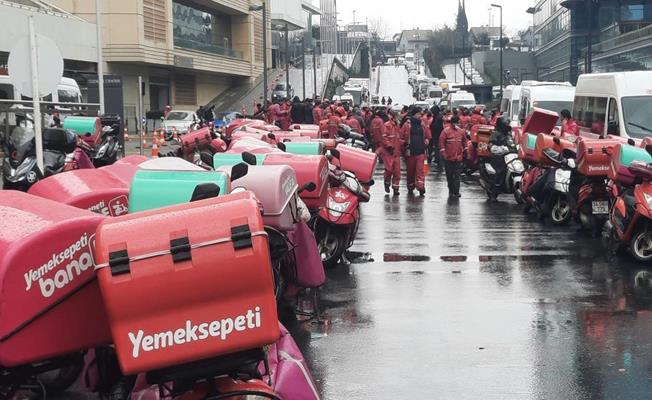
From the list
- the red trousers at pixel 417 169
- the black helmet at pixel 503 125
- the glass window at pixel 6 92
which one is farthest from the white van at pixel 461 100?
the black helmet at pixel 503 125

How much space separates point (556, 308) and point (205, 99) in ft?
181

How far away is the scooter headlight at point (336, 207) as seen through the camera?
413 inches

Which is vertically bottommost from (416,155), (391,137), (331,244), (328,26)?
(331,244)

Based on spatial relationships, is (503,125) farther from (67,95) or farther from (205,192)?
(67,95)

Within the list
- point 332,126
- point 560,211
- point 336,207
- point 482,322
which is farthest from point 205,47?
point 482,322

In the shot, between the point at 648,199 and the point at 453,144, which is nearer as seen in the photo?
the point at 648,199

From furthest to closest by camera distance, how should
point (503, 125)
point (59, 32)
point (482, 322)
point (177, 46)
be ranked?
point (177, 46) < point (59, 32) < point (503, 125) < point (482, 322)

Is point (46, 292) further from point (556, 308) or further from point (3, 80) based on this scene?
point (3, 80)

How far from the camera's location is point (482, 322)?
26.9ft

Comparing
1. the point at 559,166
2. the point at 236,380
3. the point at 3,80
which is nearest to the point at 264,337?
the point at 236,380

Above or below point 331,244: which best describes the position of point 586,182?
above

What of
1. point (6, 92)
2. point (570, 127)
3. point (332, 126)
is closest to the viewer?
point (570, 127)

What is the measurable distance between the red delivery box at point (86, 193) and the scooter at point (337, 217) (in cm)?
442

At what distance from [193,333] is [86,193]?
8.01 ft
